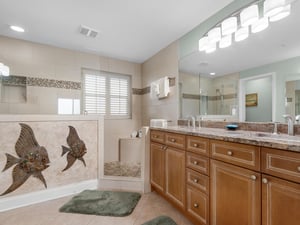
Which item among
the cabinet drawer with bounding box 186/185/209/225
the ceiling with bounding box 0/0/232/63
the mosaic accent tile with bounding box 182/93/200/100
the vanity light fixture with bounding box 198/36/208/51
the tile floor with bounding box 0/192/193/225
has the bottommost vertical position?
the tile floor with bounding box 0/192/193/225

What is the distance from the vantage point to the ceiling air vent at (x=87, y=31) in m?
2.23

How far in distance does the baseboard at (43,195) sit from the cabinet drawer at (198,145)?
63.9 inches

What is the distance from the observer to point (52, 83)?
280cm

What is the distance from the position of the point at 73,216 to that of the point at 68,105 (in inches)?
65.1

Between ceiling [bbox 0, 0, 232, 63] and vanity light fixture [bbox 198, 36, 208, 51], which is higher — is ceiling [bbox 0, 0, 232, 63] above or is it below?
above

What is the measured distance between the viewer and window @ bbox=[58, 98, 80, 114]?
261cm

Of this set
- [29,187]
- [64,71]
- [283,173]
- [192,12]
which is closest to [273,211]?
[283,173]

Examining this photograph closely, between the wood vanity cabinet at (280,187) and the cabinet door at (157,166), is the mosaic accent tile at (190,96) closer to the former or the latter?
the cabinet door at (157,166)

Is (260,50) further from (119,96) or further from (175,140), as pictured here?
(119,96)

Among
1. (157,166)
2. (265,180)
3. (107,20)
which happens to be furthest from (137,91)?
(265,180)

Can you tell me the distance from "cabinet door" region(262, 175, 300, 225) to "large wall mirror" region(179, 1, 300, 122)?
2.46 feet

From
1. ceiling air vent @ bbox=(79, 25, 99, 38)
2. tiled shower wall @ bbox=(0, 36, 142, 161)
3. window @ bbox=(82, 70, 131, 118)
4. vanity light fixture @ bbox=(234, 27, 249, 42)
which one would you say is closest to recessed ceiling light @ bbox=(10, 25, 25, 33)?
tiled shower wall @ bbox=(0, 36, 142, 161)

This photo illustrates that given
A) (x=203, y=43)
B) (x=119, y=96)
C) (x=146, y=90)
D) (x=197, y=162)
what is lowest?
(x=197, y=162)

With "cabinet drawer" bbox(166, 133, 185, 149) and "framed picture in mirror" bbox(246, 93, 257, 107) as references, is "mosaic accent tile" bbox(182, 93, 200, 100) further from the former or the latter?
"cabinet drawer" bbox(166, 133, 185, 149)
